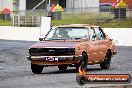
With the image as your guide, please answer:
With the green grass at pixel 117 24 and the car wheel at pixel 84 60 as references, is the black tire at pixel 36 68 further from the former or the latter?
the green grass at pixel 117 24

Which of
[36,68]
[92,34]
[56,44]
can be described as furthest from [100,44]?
[36,68]

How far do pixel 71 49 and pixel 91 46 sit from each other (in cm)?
140

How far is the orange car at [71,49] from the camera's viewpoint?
16.5m

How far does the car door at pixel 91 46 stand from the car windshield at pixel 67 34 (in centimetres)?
20

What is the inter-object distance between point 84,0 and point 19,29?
95.8 feet

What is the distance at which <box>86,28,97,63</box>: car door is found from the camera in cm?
1750

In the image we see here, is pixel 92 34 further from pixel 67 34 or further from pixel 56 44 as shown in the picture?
pixel 56 44

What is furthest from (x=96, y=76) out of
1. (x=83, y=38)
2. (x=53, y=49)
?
(x=83, y=38)

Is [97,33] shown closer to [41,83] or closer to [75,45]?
[75,45]

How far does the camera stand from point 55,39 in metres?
17.4

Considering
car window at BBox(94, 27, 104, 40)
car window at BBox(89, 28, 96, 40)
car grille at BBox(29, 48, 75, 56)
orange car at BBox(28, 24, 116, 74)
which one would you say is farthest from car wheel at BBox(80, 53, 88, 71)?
car window at BBox(94, 27, 104, 40)

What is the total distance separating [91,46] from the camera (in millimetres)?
17719

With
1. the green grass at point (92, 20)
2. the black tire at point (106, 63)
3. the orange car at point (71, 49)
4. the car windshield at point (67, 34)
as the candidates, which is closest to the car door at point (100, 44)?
the orange car at point (71, 49)

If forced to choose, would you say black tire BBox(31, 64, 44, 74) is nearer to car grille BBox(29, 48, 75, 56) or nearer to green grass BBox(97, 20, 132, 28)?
car grille BBox(29, 48, 75, 56)
